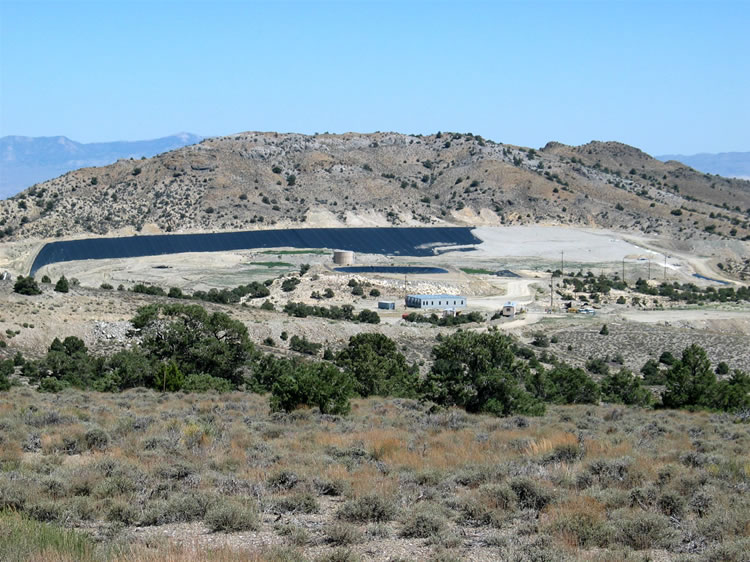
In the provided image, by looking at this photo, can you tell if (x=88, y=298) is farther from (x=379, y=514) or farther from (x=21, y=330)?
(x=379, y=514)

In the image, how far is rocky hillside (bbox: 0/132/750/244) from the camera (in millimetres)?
122250

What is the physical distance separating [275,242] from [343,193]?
2595 centimetres

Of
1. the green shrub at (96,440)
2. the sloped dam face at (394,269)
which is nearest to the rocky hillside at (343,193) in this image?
the sloped dam face at (394,269)

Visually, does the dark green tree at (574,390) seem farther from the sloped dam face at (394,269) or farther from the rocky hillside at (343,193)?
the rocky hillside at (343,193)

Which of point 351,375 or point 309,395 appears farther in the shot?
point 351,375

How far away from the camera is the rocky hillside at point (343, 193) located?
122250 mm

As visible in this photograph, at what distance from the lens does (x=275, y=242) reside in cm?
11462

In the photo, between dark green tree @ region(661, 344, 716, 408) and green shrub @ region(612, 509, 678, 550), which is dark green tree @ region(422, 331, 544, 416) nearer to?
dark green tree @ region(661, 344, 716, 408)

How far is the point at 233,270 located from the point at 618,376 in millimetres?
62500

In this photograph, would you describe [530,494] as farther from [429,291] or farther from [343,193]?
[343,193]

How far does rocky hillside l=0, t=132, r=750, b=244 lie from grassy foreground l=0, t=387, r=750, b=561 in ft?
348

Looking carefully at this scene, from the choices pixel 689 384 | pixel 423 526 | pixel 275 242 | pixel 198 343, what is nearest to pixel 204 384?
pixel 198 343

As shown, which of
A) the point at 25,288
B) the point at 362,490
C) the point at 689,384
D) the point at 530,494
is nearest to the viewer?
the point at 530,494

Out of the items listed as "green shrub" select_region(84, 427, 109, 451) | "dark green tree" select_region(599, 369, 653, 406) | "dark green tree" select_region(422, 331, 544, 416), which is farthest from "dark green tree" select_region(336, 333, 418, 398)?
"green shrub" select_region(84, 427, 109, 451)
